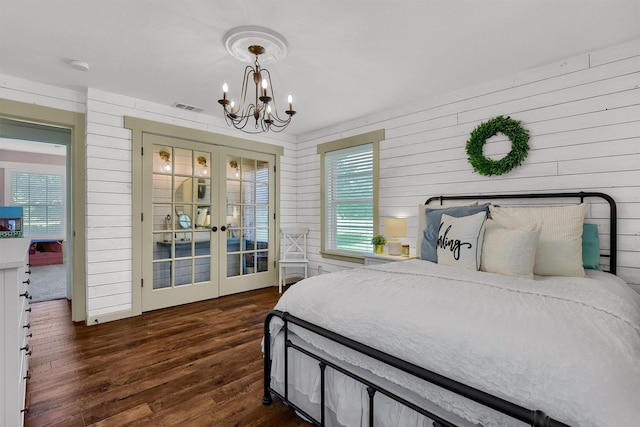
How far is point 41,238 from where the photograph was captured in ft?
22.6

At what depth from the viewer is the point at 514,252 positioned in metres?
2.03

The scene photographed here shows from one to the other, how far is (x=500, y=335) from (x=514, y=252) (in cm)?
114

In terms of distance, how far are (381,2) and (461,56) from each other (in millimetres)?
1024

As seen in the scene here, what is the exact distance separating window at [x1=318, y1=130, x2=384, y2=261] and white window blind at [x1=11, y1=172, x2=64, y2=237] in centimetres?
646

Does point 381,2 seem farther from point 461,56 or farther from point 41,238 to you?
point 41,238

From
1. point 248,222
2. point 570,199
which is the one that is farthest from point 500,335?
point 248,222

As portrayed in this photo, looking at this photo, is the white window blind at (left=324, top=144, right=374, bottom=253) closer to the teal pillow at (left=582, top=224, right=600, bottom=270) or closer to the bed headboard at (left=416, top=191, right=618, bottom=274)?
the bed headboard at (left=416, top=191, right=618, bottom=274)

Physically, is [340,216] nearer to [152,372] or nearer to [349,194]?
[349,194]

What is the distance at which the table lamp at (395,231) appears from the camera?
11.3 feet

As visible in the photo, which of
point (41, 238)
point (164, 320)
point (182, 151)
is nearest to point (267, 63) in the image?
point (182, 151)

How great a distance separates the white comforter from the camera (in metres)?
0.88

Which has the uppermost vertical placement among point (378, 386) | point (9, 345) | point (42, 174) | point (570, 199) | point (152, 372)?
point (42, 174)

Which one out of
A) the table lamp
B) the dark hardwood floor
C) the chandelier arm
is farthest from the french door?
the table lamp

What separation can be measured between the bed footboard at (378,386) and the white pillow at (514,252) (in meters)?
1.22
